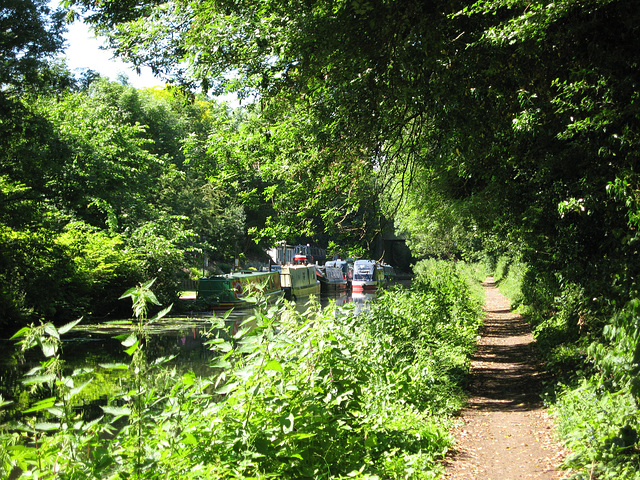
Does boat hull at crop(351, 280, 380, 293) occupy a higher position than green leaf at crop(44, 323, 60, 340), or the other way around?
green leaf at crop(44, 323, 60, 340)

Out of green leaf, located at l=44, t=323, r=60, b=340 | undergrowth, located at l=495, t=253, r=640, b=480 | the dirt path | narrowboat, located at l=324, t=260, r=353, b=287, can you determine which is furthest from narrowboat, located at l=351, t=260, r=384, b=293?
green leaf, located at l=44, t=323, r=60, b=340

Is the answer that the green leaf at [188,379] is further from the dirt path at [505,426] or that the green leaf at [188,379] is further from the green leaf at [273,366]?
the dirt path at [505,426]

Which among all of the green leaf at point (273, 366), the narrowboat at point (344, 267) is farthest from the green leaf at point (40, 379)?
the narrowboat at point (344, 267)

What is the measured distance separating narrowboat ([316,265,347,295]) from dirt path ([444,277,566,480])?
3718 centimetres

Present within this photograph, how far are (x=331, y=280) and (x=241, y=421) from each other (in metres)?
48.0

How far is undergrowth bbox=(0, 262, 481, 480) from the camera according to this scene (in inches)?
120

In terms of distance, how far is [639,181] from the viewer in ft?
18.4

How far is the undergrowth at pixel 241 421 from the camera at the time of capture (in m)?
3.05

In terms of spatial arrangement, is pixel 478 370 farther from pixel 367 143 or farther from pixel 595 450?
pixel 595 450

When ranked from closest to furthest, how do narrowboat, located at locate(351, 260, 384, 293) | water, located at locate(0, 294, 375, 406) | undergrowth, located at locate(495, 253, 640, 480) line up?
undergrowth, located at locate(495, 253, 640, 480)
water, located at locate(0, 294, 375, 406)
narrowboat, located at locate(351, 260, 384, 293)

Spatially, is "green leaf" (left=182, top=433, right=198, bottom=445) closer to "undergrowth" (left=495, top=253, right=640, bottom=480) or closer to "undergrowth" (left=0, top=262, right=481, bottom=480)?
"undergrowth" (left=0, top=262, right=481, bottom=480)

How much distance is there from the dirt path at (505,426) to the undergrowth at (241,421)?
0.41m

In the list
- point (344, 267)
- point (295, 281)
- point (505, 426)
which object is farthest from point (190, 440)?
point (344, 267)

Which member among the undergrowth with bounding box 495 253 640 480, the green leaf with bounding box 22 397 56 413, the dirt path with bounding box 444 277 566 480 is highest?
the green leaf with bounding box 22 397 56 413
